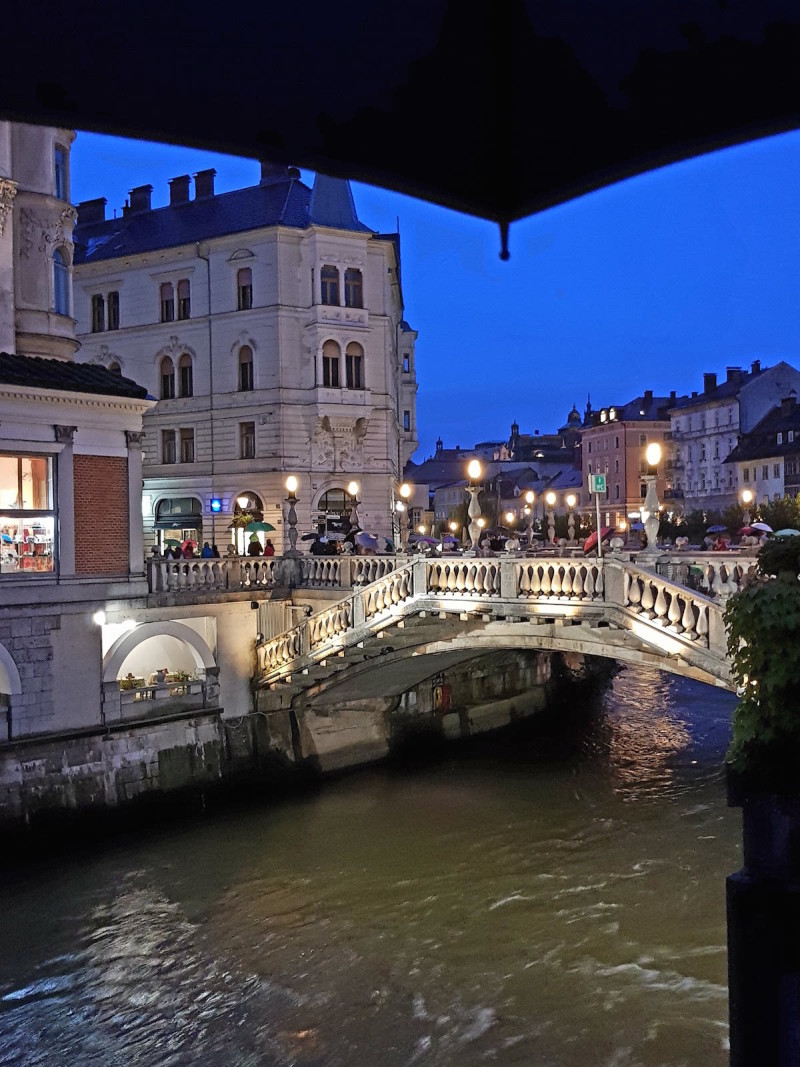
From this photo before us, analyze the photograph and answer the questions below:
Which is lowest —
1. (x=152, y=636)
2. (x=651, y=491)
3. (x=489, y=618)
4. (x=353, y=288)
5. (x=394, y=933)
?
(x=394, y=933)

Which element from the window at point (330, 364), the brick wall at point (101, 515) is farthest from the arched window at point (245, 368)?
the brick wall at point (101, 515)

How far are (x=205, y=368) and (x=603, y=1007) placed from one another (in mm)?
29916

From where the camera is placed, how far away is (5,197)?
23578mm

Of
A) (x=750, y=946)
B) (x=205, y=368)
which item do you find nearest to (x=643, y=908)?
(x=750, y=946)

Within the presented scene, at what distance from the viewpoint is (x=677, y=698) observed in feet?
123

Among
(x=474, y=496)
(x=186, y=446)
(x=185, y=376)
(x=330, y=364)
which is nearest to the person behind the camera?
(x=474, y=496)

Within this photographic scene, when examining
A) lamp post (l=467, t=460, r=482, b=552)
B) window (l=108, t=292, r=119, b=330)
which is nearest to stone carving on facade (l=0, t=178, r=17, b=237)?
lamp post (l=467, t=460, r=482, b=552)

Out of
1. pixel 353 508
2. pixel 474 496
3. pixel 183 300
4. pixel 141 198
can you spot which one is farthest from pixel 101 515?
pixel 141 198

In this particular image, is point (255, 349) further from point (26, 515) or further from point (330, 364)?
point (26, 515)

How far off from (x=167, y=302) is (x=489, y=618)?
24292mm

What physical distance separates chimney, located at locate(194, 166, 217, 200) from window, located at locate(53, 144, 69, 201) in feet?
50.8

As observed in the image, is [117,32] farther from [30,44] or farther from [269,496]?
[269,496]

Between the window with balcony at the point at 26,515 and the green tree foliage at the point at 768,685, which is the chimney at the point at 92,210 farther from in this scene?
the green tree foliage at the point at 768,685

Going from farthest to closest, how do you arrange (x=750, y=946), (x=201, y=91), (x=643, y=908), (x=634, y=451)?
1. (x=634, y=451)
2. (x=643, y=908)
3. (x=750, y=946)
4. (x=201, y=91)
